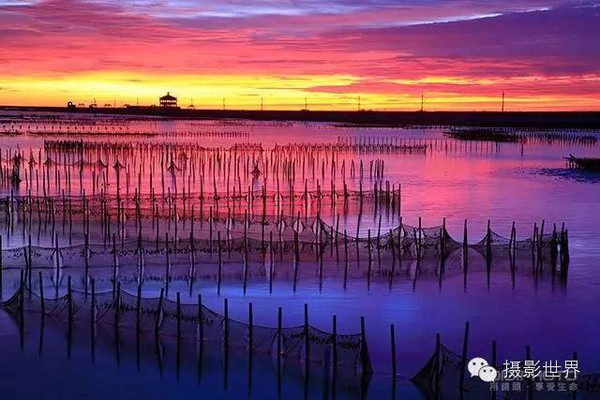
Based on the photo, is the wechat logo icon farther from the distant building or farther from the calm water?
the distant building

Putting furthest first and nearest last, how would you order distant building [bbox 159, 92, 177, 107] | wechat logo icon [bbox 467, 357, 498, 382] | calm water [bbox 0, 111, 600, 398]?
distant building [bbox 159, 92, 177, 107], calm water [bbox 0, 111, 600, 398], wechat logo icon [bbox 467, 357, 498, 382]

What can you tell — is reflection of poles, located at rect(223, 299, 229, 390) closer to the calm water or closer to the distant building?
the calm water

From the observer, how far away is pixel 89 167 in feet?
149

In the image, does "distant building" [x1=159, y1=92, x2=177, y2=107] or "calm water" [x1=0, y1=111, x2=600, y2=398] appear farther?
"distant building" [x1=159, y1=92, x2=177, y2=107]

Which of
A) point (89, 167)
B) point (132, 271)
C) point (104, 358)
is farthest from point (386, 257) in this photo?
point (89, 167)

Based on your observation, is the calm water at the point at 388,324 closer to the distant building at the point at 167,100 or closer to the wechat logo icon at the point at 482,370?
the wechat logo icon at the point at 482,370

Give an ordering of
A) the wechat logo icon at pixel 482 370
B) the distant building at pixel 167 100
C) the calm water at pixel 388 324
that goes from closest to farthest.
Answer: the wechat logo icon at pixel 482 370
the calm water at pixel 388 324
the distant building at pixel 167 100

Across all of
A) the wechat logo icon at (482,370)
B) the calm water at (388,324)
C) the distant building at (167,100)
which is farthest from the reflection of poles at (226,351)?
the distant building at (167,100)

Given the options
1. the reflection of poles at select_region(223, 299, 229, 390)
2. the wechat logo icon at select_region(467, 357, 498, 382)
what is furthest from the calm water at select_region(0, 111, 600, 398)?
the wechat logo icon at select_region(467, 357, 498, 382)

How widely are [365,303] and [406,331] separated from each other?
184 cm

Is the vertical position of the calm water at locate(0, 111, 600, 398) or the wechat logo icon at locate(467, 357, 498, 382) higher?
the wechat logo icon at locate(467, 357, 498, 382)

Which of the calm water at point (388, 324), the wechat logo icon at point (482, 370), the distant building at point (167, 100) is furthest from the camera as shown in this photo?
the distant building at point (167, 100)

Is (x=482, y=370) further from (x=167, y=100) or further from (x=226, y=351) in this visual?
(x=167, y=100)

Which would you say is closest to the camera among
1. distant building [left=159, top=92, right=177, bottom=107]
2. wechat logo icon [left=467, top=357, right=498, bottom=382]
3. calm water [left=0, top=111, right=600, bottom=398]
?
wechat logo icon [left=467, top=357, right=498, bottom=382]
